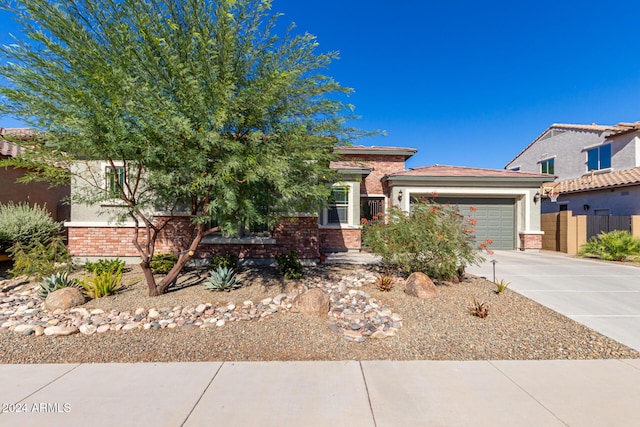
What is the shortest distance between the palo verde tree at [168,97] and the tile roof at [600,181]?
17189 millimetres

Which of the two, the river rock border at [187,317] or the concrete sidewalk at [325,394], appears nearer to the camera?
the concrete sidewalk at [325,394]

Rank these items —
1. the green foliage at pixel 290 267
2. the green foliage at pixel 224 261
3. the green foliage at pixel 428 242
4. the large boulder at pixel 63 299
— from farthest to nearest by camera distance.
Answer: the green foliage at pixel 224 261, the green foliage at pixel 290 267, the green foliage at pixel 428 242, the large boulder at pixel 63 299

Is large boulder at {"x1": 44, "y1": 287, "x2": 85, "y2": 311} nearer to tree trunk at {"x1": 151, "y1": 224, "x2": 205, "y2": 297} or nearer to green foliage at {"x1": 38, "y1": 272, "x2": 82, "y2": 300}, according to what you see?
green foliage at {"x1": 38, "y1": 272, "x2": 82, "y2": 300}

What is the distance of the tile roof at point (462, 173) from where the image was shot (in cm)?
1368

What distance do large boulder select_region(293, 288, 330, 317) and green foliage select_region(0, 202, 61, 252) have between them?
27.0ft

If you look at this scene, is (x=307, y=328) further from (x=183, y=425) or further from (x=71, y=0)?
(x=71, y=0)

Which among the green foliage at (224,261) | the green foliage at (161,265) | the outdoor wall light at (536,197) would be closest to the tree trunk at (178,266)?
the green foliage at (161,265)

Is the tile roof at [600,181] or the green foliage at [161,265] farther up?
the tile roof at [600,181]

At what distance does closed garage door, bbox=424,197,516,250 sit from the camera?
46.4ft

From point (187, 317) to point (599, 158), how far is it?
79.5 feet

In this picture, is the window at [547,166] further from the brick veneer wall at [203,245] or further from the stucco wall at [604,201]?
the brick veneer wall at [203,245]

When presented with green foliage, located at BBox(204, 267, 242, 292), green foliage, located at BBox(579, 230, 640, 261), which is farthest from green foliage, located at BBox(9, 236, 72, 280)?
green foliage, located at BBox(579, 230, 640, 261)

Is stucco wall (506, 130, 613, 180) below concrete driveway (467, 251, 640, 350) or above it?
above

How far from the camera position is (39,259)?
7.71 metres
